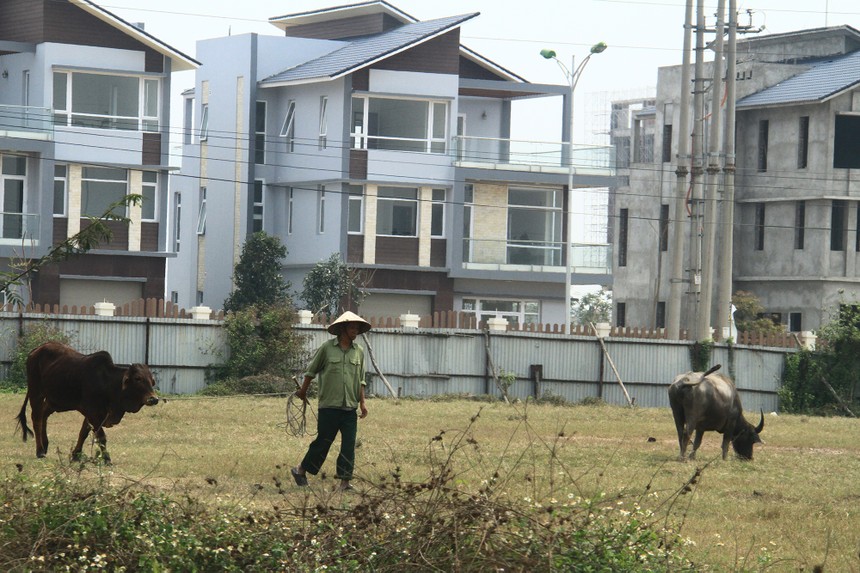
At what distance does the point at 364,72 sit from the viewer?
158 feet

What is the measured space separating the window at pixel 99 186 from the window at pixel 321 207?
22.2ft

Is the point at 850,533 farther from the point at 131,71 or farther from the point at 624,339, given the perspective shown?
the point at 131,71

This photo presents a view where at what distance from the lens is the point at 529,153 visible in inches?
1976

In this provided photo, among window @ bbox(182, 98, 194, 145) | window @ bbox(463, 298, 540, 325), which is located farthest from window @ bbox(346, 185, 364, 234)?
window @ bbox(182, 98, 194, 145)

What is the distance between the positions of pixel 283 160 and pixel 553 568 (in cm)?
4176

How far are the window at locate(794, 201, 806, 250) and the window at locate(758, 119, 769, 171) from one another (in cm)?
227

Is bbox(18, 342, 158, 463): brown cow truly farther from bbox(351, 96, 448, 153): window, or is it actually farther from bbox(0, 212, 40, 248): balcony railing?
bbox(351, 96, 448, 153): window

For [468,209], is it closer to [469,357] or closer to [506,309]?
[506,309]

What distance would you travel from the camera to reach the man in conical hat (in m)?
15.4

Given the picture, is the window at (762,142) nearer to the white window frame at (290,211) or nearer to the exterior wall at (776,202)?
the exterior wall at (776,202)

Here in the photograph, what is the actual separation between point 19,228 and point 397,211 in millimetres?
12433

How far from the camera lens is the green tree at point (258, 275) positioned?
153ft

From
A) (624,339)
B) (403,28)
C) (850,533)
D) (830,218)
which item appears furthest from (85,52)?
(850,533)

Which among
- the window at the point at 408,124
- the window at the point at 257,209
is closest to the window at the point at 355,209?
the window at the point at 408,124
